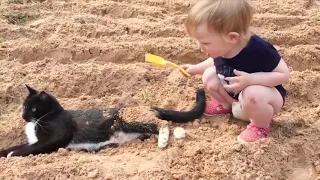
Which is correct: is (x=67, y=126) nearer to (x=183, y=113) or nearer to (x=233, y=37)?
(x=183, y=113)

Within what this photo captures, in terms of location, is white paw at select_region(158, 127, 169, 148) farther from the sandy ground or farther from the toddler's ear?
the toddler's ear

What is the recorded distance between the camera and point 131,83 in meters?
3.30

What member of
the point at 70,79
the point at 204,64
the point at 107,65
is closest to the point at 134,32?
the point at 107,65

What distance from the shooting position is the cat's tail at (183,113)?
9.55 ft

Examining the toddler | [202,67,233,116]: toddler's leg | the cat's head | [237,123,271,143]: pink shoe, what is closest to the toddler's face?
the toddler

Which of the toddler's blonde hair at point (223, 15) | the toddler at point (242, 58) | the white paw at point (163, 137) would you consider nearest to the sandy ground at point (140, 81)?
the white paw at point (163, 137)

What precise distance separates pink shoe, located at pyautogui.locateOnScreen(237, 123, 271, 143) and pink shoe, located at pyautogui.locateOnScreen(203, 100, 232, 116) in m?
0.27

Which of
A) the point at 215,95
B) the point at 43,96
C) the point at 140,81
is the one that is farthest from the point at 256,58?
the point at 43,96

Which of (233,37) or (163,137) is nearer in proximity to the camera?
(233,37)

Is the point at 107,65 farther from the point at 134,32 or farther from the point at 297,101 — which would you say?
the point at 297,101

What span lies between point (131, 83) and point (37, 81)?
0.59 m

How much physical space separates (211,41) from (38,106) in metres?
1.02

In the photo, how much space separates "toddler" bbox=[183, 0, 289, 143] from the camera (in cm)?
246

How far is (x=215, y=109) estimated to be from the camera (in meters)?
3.01
